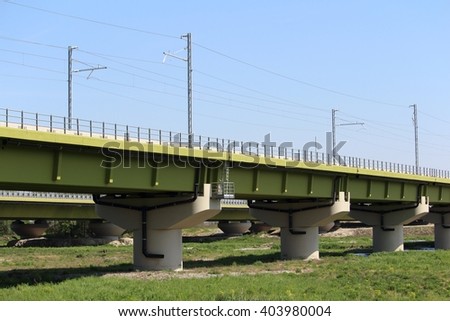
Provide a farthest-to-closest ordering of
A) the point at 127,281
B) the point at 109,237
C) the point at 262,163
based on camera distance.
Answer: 1. the point at 109,237
2. the point at 262,163
3. the point at 127,281

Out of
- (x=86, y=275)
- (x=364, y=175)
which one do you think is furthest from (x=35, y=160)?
(x=364, y=175)

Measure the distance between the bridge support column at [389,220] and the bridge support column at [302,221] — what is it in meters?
15.2

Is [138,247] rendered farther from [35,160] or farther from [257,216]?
[257,216]

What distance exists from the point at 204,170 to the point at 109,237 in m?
57.6

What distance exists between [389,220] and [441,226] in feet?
51.3

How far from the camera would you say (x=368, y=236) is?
11369 centimetres

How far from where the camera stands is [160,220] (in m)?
42.8

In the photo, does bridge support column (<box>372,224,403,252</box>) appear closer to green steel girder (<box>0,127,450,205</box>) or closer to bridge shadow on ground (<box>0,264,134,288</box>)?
green steel girder (<box>0,127,450,205</box>)

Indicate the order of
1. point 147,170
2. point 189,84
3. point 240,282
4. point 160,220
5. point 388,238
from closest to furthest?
point 240,282
point 147,170
point 160,220
point 189,84
point 388,238

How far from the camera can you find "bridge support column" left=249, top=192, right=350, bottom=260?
56.7 m

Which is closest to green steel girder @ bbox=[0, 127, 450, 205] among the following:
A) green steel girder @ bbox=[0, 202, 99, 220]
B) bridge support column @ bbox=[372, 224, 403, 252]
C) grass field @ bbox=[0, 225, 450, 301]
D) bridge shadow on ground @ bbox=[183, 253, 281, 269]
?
grass field @ bbox=[0, 225, 450, 301]

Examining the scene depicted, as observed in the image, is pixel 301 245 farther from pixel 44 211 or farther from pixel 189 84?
pixel 44 211

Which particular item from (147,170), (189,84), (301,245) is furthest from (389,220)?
(147,170)

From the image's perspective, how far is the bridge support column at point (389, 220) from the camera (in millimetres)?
71062
